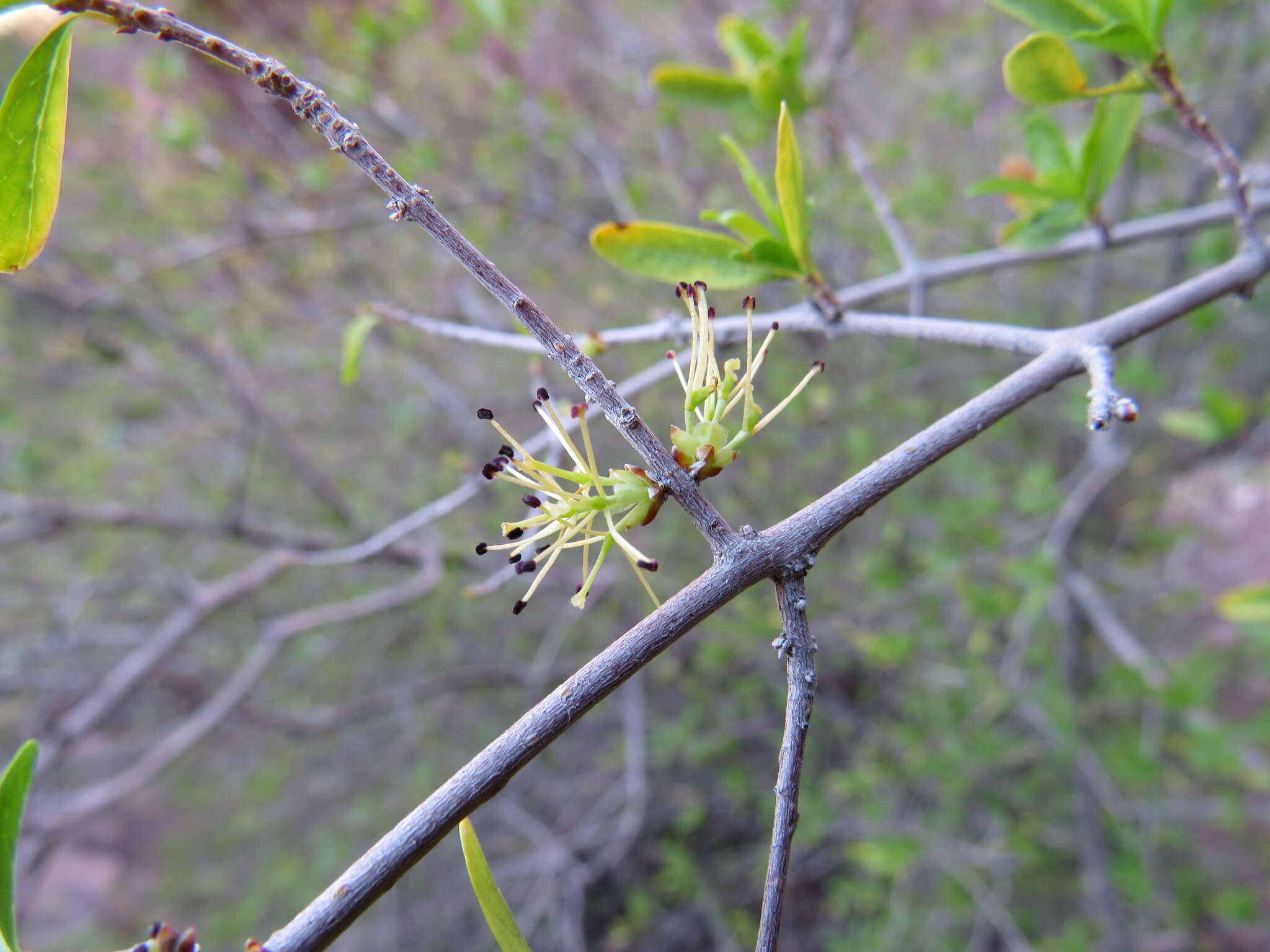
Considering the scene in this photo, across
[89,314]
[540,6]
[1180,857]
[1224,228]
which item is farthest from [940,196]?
[89,314]

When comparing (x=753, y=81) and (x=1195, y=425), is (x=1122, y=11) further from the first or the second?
(x=1195, y=425)

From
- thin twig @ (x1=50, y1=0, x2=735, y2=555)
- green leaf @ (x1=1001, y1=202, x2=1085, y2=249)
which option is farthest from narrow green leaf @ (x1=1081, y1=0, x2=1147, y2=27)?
thin twig @ (x1=50, y1=0, x2=735, y2=555)

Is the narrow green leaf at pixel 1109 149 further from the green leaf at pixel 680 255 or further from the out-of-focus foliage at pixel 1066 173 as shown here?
the green leaf at pixel 680 255

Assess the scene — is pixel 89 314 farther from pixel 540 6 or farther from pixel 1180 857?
pixel 1180 857

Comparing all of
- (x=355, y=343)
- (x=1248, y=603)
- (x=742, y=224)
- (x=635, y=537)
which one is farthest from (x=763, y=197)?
(x=635, y=537)

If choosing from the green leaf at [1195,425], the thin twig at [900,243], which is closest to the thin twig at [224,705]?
the thin twig at [900,243]

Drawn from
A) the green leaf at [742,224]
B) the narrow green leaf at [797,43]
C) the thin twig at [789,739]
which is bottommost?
the thin twig at [789,739]

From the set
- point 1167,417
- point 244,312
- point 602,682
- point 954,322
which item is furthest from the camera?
point 244,312
